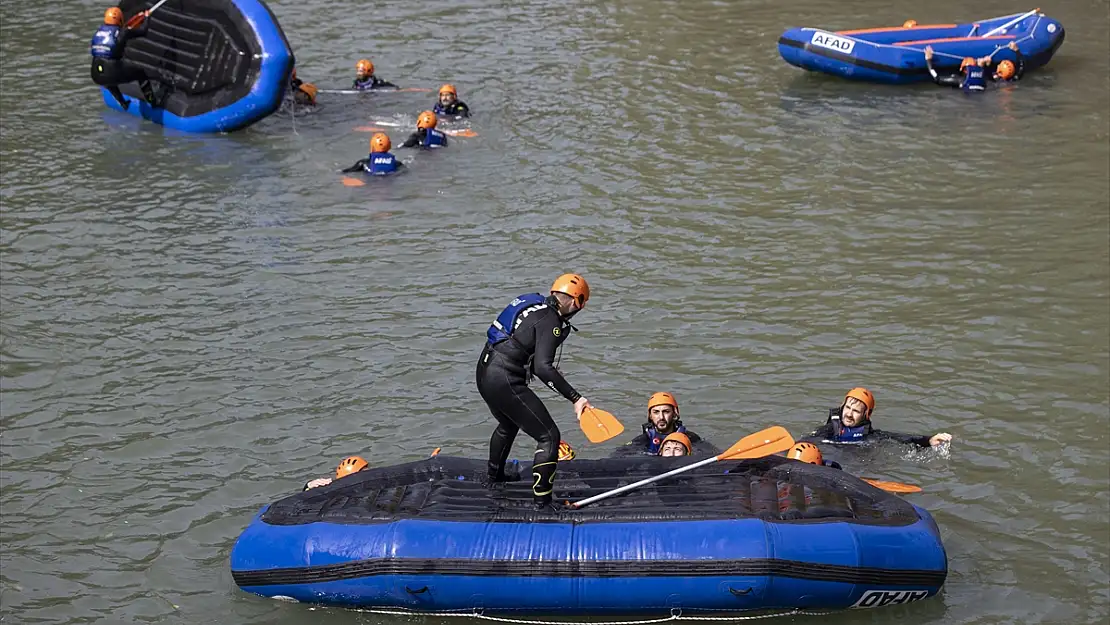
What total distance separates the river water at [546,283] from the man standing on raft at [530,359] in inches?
74.7

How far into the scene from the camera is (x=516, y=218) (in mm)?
18562

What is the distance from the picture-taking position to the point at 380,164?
784 inches

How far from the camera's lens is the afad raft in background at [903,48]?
23141 mm

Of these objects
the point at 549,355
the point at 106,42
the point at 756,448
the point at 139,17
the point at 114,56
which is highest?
the point at 139,17

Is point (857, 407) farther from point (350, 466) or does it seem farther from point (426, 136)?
point (426, 136)

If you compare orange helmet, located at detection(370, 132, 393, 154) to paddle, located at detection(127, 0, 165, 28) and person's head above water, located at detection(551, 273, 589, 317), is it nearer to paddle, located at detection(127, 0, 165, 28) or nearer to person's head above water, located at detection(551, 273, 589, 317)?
paddle, located at detection(127, 0, 165, 28)

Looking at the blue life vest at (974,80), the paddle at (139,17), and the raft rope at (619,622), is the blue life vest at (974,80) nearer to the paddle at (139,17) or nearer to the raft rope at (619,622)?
the paddle at (139,17)

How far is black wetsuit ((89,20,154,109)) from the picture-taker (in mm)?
22203

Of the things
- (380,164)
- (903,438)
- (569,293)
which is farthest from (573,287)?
(380,164)

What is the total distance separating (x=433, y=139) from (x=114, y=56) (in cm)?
606

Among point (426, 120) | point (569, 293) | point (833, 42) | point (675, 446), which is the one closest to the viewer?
point (569, 293)

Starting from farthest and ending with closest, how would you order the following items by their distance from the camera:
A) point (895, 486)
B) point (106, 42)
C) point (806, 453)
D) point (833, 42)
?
1. point (833, 42)
2. point (106, 42)
3. point (895, 486)
4. point (806, 453)

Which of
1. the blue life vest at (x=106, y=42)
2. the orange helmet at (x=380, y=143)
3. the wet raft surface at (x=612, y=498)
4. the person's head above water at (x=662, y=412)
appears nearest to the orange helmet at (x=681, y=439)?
the person's head above water at (x=662, y=412)

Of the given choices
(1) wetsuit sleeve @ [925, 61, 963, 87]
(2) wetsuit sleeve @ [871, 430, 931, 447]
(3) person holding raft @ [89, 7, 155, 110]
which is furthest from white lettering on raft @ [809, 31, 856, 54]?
(2) wetsuit sleeve @ [871, 430, 931, 447]
